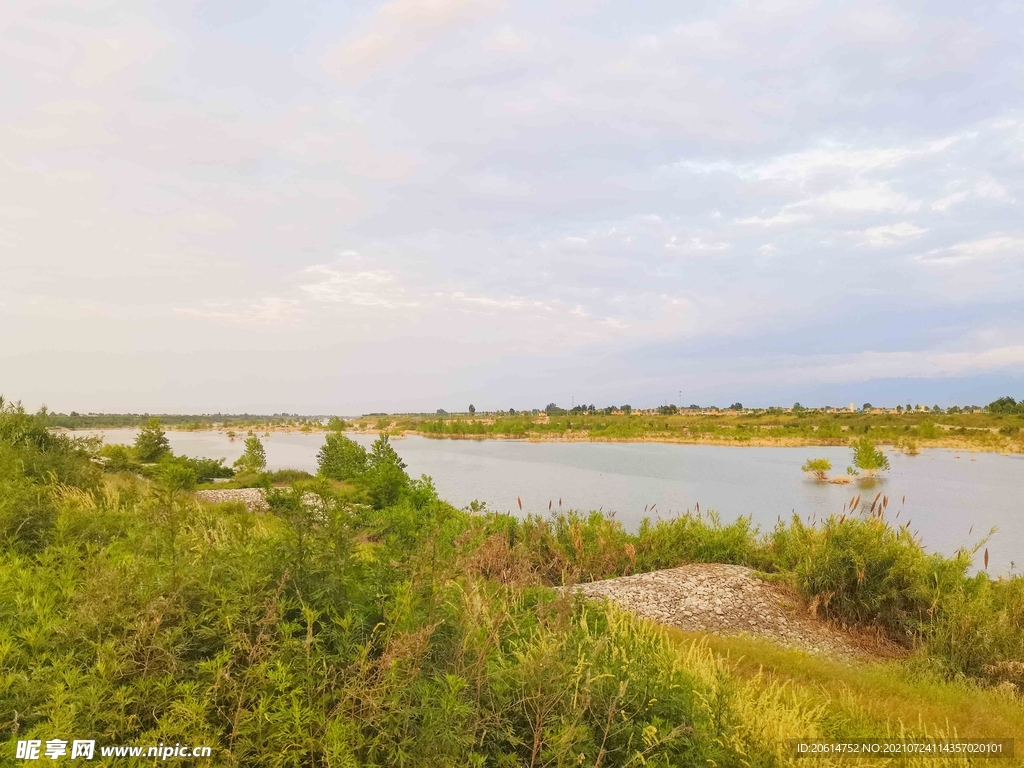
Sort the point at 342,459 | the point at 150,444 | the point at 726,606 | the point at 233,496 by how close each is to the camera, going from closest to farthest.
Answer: the point at 726,606 < the point at 233,496 < the point at 342,459 < the point at 150,444

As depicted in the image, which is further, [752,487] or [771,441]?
[771,441]

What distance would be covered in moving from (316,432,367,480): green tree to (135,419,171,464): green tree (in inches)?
321

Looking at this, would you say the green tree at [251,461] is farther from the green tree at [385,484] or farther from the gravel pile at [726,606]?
the gravel pile at [726,606]

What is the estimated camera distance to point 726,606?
9953mm

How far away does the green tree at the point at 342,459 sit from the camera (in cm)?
2441

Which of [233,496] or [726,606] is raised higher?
[233,496]

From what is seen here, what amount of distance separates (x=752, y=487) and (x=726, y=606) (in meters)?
21.0

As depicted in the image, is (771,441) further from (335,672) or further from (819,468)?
(335,672)

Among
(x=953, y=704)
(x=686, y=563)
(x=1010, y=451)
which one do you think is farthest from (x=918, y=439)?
(x=953, y=704)

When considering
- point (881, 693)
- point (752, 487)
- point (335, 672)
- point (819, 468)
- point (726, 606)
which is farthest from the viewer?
point (819, 468)

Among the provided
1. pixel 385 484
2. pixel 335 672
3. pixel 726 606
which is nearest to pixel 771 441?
pixel 385 484

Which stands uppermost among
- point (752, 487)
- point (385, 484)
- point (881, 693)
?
point (385, 484)

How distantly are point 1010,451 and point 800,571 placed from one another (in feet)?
174

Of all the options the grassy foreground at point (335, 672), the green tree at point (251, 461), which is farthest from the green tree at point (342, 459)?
the grassy foreground at point (335, 672)
